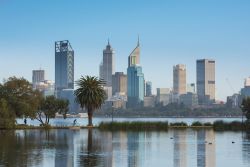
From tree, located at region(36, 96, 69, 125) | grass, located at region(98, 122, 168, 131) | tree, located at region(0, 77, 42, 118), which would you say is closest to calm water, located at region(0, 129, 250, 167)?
grass, located at region(98, 122, 168, 131)

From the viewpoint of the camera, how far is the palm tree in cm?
10862

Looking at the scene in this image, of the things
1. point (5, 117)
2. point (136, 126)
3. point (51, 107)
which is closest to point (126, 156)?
point (5, 117)

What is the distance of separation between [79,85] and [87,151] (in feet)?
208

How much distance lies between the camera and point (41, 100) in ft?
335

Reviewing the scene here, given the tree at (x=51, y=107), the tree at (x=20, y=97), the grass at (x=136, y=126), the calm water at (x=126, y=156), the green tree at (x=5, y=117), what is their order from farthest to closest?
the tree at (x=51, y=107)
the grass at (x=136, y=126)
the tree at (x=20, y=97)
the green tree at (x=5, y=117)
the calm water at (x=126, y=156)

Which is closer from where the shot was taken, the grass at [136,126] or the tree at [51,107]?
the grass at [136,126]

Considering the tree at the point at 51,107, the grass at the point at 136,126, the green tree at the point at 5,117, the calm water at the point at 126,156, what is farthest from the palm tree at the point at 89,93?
the calm water at the point at 126,156

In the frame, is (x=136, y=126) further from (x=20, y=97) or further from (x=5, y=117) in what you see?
(x=5, y=117)

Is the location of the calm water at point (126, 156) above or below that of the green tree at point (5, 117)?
below

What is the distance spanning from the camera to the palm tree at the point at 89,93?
109 meters

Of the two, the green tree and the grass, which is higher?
the green tree

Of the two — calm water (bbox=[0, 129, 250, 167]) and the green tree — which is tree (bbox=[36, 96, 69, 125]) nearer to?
the green tree

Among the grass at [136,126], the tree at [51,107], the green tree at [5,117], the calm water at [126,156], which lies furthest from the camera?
the tree at [51,107]

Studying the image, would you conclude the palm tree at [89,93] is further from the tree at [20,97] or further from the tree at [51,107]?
the tree at [20,97]
